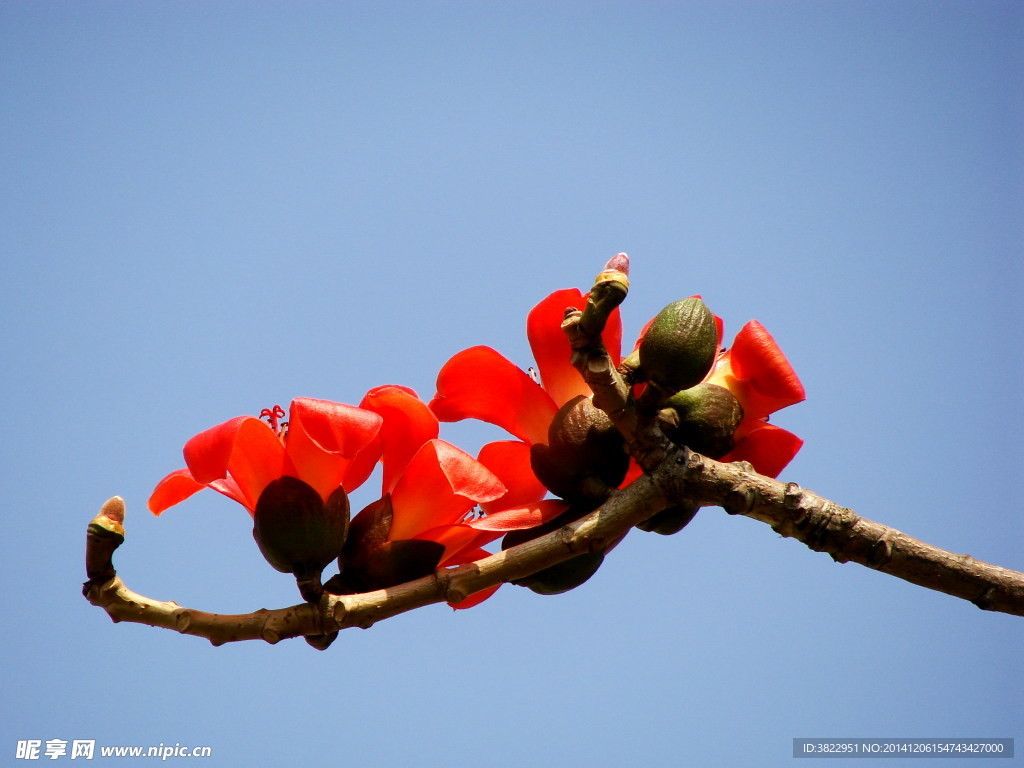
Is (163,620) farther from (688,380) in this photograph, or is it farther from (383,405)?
(688,380)

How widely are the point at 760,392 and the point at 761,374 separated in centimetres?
3

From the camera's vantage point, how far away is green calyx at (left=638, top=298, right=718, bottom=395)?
1.28m

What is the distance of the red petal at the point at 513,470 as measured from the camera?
1454 mm

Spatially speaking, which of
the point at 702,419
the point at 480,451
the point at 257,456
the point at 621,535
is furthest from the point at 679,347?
the point at 257,456

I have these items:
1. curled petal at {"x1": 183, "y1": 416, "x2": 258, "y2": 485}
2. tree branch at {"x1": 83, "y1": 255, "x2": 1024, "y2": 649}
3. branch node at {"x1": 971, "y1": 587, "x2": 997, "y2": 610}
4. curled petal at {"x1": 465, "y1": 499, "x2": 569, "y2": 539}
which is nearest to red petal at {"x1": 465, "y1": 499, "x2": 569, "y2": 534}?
curled petal at {"x1": 465, "y1": 499, "x2": 569, "y2": 539}

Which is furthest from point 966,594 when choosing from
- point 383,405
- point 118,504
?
point 118,504

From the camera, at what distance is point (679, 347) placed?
1.28 metres

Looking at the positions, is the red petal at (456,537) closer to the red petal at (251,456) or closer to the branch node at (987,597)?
the red petal at (251,456)

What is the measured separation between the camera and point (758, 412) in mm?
1471

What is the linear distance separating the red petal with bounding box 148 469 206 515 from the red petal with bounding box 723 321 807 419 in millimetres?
819

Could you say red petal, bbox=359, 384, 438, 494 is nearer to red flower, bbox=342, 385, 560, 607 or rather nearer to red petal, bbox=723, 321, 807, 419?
red flower, bbox=342, 385, 560, 607

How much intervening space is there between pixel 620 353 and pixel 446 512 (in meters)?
0.41

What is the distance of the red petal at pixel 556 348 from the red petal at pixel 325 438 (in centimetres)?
34

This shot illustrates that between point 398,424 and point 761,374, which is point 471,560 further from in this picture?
point 761,374
